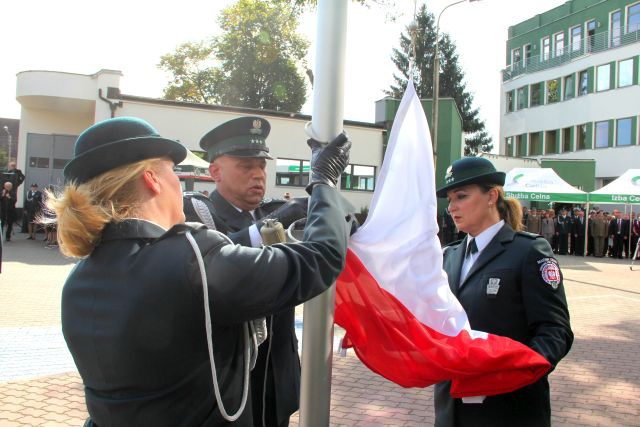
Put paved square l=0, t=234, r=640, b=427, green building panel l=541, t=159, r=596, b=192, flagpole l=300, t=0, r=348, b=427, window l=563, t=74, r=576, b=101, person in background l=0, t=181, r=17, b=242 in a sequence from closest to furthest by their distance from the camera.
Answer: flagpole l=300, t=0, r=348, b=427
paved square l=0, t=234, r=640, b=427
person in background l=0, t=181, r=17, b=242
green building panel l=541, t=159, r=596, b=192
window l=563, t=74, r=576, b=101

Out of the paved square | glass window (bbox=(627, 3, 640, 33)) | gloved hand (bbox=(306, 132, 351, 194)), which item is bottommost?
the paved square

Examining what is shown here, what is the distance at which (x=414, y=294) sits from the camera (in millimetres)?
2209

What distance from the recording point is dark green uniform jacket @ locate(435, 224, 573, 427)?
240cm

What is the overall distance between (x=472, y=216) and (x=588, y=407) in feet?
11.1

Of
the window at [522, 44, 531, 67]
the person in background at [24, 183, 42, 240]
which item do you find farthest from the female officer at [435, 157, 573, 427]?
the window at [522, 44, 531, 67]

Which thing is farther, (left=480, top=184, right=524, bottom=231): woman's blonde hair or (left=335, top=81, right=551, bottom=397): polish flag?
(left=480, top=184, right=524, bottom=231): woman's blonde hair

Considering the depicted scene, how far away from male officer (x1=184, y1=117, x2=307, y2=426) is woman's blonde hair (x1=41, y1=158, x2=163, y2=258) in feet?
2.42

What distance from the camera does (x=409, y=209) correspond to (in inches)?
85.4

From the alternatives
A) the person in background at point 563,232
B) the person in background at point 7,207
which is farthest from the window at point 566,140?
the person in background at point 7,207

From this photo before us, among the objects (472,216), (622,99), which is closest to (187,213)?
(472,216)

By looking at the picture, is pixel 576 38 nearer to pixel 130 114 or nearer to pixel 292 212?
pixel 130 114

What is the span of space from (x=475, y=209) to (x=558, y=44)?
47.1 meters

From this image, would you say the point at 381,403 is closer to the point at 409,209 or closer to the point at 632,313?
the point at 409,209

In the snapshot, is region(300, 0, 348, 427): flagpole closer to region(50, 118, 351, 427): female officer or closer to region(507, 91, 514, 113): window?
region(50, 118, 351, 427): female officer
